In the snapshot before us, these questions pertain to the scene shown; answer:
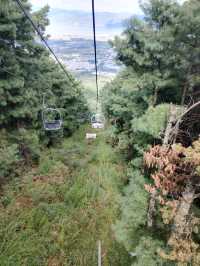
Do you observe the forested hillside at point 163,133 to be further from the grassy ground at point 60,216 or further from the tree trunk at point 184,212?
the grassy ground at point 60,216

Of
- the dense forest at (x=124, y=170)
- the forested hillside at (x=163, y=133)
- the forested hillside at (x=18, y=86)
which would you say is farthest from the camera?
the forested hillside at (x=18, y=86)

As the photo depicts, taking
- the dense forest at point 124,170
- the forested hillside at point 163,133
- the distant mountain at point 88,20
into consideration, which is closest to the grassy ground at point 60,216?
the dense forest at point 124,170

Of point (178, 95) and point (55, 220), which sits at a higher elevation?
point (178, 95)

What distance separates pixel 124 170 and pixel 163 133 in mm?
7374

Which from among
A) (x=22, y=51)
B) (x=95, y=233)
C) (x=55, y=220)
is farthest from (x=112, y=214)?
(x=22, y=51)

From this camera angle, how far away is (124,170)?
1467cm

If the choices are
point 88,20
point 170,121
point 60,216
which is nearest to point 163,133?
point 170,121

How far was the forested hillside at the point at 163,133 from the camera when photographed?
562 centimetres

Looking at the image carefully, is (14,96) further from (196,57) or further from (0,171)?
(196,57)

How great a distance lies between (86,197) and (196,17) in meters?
8.34

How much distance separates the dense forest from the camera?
19.6 feet

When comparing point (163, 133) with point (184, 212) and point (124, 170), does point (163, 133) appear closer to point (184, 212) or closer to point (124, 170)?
point (184, 212)

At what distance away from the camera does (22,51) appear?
42.9 ft

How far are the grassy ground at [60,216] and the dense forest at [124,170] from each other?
4cm
